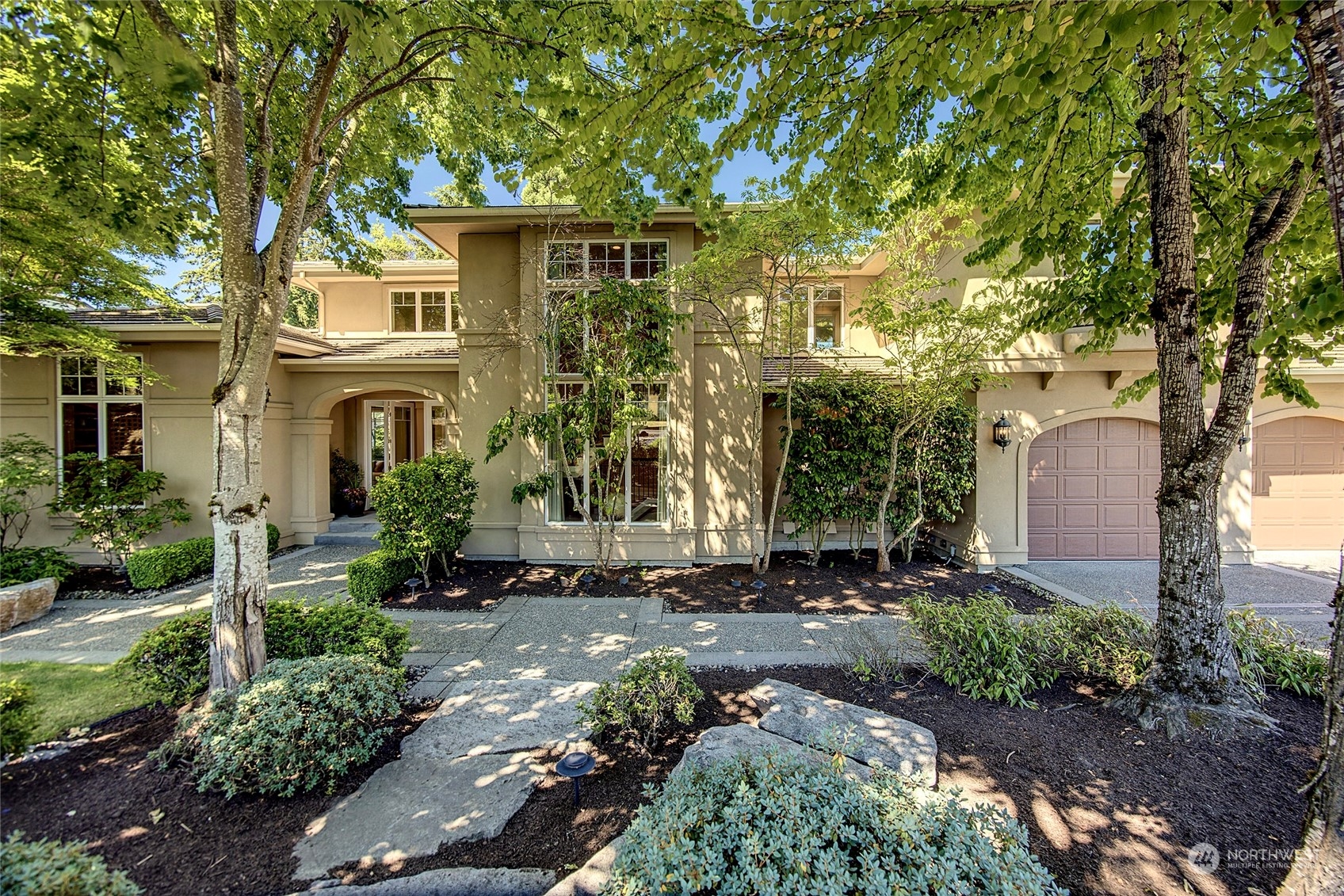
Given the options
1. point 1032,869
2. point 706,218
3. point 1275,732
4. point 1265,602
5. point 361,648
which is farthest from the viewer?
point 1265,602

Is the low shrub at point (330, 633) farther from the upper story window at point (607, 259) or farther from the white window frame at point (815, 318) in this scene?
the white window frame at point (815, 318)

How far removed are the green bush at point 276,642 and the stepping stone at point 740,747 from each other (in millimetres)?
2619

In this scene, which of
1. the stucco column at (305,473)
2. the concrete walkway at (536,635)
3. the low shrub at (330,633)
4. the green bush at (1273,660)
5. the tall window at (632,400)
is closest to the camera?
the green bush at (1273,660)

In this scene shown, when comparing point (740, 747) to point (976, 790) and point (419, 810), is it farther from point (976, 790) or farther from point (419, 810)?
point (419, 810)

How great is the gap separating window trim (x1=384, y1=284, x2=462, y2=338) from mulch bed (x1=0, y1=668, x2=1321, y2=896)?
9656mm

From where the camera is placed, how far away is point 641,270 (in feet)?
25.9

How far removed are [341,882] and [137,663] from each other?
2.86m

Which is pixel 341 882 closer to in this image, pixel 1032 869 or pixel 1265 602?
pixel 1032 869

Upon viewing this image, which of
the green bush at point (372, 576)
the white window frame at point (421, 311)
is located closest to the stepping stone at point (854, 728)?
the green bush at point (372, 576)

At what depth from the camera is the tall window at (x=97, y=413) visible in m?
8.13

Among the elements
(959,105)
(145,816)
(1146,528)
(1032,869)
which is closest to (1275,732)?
(1032,869)

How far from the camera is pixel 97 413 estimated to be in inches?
323

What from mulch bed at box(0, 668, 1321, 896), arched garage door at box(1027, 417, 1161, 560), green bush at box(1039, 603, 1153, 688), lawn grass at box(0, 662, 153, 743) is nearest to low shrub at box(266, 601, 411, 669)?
mulch bed at box(0, 668, 1321, 896)

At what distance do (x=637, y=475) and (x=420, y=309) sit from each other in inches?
309
